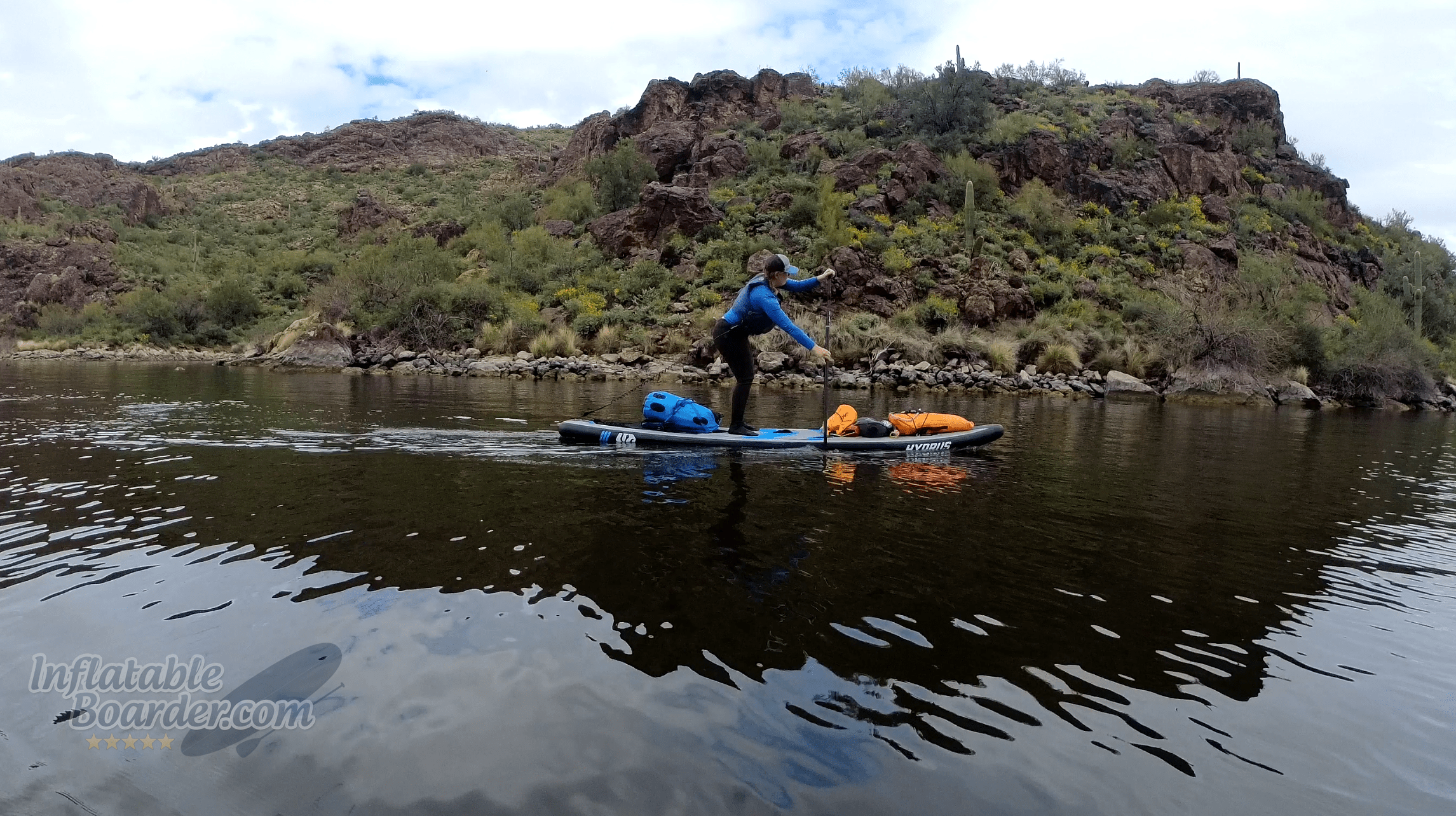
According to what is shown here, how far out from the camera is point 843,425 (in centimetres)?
904

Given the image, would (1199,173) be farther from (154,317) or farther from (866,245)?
(154,317)

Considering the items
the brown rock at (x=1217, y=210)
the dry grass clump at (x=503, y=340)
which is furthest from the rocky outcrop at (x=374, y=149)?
the brown rock at (x=1217, y=210)

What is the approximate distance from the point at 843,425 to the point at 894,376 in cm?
1507

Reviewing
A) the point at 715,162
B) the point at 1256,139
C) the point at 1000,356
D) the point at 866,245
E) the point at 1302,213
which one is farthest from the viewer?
the point at 1256,139

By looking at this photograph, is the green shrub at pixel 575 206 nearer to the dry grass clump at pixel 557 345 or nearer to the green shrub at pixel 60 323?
the dry grass clump at pixel 557 345

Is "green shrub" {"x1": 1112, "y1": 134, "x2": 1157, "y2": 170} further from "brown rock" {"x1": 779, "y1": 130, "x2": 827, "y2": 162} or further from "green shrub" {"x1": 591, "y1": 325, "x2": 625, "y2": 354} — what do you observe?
"green shrub" {"x1": 591, "y1": 325, "x2": 625, "y2": 354}

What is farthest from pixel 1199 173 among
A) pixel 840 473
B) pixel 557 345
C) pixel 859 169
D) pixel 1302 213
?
pixel 840 473

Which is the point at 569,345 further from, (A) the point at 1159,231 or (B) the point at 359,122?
(B) the point at 359,122

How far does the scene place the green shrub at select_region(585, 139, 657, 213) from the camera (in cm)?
4003

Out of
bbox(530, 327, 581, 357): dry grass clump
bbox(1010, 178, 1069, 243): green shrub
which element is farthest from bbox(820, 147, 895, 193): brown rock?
bbox(530, 327, 581, 357): dry grass clump

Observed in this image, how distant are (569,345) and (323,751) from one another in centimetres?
2523

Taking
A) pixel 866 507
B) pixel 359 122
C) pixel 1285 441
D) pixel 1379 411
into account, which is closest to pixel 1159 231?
pixel 1379 411

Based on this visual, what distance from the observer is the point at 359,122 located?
75188 millimetres

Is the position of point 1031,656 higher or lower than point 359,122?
lower
